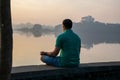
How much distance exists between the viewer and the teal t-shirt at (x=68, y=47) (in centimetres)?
1028

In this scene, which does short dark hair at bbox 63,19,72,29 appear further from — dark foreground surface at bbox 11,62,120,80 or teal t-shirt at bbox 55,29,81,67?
dark foreground surface at bbox 11,62,120,80

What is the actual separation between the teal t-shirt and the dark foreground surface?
0.90 ft

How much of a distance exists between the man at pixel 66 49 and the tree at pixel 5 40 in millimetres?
4529

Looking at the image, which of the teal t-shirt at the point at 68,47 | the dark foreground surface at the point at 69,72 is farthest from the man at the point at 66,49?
the dark foreground surface at the point at 69,72

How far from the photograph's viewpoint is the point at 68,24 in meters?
10.2

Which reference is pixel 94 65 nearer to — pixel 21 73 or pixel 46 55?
pixel 46 55

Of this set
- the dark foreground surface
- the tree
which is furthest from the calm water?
the tree

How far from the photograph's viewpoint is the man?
10.2m

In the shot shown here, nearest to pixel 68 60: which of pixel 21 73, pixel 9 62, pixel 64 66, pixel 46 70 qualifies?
pixel 64 66

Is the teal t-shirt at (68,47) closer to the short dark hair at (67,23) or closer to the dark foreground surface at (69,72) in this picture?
the short dark hair at (67,23)

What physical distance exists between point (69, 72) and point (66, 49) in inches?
30.9

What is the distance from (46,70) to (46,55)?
128 centimetres

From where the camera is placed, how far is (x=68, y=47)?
10.4 meters

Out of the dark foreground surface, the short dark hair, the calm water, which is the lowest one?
the calm water
